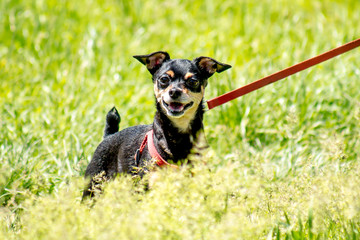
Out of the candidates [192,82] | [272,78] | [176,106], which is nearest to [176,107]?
[176,106]

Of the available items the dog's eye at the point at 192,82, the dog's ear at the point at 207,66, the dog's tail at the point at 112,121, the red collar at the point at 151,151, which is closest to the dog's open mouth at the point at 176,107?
the dog's eye at the point at 192,82

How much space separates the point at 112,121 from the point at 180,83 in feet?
2.58

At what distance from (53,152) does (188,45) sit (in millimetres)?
2644

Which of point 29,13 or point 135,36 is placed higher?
point 29,13

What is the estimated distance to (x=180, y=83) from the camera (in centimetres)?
367

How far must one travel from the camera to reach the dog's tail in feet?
13.5

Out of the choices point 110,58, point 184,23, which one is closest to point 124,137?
point 110,58

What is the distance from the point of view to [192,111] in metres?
3.69

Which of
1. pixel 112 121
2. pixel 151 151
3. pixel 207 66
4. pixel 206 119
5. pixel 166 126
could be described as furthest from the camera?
pixel 206 119

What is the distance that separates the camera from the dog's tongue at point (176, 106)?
A: 3.59m

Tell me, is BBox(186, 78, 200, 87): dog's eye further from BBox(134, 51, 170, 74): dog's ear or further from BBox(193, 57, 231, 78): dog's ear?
BBox(134, 51, 170, 74): dog's ear

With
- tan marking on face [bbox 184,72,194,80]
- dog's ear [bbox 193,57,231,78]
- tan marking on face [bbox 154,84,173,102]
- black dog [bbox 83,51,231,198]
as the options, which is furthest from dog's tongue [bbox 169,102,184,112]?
dog's ear [bbox 193,57,231,78]

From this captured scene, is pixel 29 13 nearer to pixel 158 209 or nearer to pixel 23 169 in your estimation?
pixel 23 169

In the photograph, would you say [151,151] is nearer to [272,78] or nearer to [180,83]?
[180,83]
